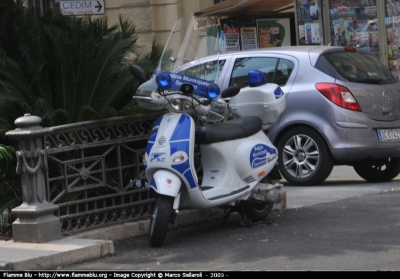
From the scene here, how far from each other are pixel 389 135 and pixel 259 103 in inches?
111

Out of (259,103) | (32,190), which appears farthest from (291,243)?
(32,190)

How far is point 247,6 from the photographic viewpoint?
16.5 meters

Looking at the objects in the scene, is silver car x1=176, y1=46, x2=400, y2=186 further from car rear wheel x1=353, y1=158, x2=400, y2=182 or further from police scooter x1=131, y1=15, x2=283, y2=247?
police scooter x1=131, y1=15, x2=283, y2=247

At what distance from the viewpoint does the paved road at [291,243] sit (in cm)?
610

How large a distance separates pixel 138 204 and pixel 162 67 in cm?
121

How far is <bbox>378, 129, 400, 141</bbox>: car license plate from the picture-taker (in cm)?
1015

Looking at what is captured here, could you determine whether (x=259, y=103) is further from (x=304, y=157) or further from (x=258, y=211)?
(x=304, y=157)

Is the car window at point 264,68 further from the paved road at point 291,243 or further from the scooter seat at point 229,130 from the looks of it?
the scooter seat at point 229,130

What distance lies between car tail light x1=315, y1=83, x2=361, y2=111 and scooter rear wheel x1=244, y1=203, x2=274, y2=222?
2566mm

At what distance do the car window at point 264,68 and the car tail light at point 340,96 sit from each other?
66 cm

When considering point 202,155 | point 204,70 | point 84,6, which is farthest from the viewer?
point 84,6

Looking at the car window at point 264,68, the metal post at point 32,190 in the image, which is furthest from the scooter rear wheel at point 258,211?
the car window at point 264,68

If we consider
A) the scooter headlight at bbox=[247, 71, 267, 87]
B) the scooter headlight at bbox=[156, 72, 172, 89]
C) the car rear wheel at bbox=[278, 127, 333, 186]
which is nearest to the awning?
the car rear wheel at bbox=[278, 127, 333, 186]

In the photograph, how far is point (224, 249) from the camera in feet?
22.2
